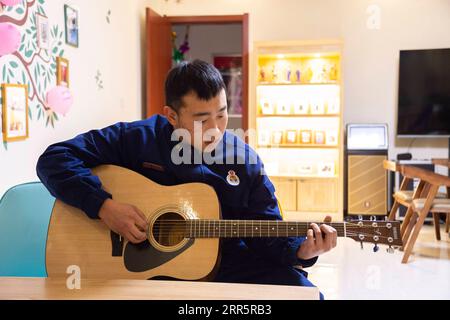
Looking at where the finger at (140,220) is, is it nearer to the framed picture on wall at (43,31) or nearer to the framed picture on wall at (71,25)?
the framed picture on wall at (43,31)

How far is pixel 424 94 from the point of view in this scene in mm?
5008

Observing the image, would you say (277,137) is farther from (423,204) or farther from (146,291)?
(146,291)

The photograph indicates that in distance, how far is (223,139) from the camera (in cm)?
157

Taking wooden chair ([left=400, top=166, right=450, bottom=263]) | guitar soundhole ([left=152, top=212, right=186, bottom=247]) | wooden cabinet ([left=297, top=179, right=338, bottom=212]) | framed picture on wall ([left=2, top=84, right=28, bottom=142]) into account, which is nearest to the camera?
guitar soundhole ([left=152, top=212, right=186, bottom=247])

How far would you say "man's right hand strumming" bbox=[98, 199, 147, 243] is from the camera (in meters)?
1.35

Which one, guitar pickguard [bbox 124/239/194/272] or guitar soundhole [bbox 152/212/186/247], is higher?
guitar soundhole [bbox 152/212/186/247]

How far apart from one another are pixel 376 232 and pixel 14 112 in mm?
1923

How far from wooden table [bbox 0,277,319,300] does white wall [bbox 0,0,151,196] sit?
137cm

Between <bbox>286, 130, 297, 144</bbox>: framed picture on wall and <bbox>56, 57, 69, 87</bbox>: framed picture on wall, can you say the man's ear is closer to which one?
<bbox>56, 57, 69, 87</bbox>: framed picture on wall

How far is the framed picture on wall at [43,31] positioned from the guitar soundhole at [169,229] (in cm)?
174

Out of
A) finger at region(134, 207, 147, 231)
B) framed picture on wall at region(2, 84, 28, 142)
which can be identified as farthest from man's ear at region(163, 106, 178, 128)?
framed picture on wall at region(2, 84, 28, 142)

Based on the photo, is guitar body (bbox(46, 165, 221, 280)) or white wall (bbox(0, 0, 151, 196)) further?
white wall (bbox(0, 0, 151, 196))

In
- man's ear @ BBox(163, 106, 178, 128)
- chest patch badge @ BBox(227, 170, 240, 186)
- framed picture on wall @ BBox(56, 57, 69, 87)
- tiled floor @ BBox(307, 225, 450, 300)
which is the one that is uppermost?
framed picture on wall @ BBox(56, 57, 69, 87)

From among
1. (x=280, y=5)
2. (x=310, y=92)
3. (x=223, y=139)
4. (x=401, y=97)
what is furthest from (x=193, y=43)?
(x=223, y=139)
